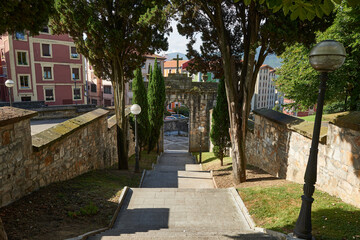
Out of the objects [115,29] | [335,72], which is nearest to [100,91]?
[115,29]

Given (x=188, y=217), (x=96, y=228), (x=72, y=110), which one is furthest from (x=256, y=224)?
(x=72, y=110)

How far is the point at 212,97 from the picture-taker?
22984 mm

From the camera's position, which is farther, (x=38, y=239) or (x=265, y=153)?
(x=265, y=153)

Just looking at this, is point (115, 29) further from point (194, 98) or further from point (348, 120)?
point (194, 98)

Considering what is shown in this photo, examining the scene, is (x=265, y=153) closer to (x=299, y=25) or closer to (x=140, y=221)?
(x=299, y=25)

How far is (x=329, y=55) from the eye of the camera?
3.54 metres

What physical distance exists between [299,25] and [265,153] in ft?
17.8

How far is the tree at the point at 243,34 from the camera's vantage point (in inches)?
287

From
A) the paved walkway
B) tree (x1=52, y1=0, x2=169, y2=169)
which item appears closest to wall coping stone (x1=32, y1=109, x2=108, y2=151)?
tree (x1=52, y1=0, x2=169, y2=169)

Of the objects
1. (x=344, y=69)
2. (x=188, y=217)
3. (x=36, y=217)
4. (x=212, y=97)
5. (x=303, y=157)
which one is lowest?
(x=188, y=217)

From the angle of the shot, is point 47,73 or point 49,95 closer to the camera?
point 47,73

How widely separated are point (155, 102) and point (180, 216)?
48.3ft

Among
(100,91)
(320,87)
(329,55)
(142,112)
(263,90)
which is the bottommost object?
(142,112)

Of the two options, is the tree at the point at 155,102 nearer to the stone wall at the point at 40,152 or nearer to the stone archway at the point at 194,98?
the stone archway at the point at 194,98
